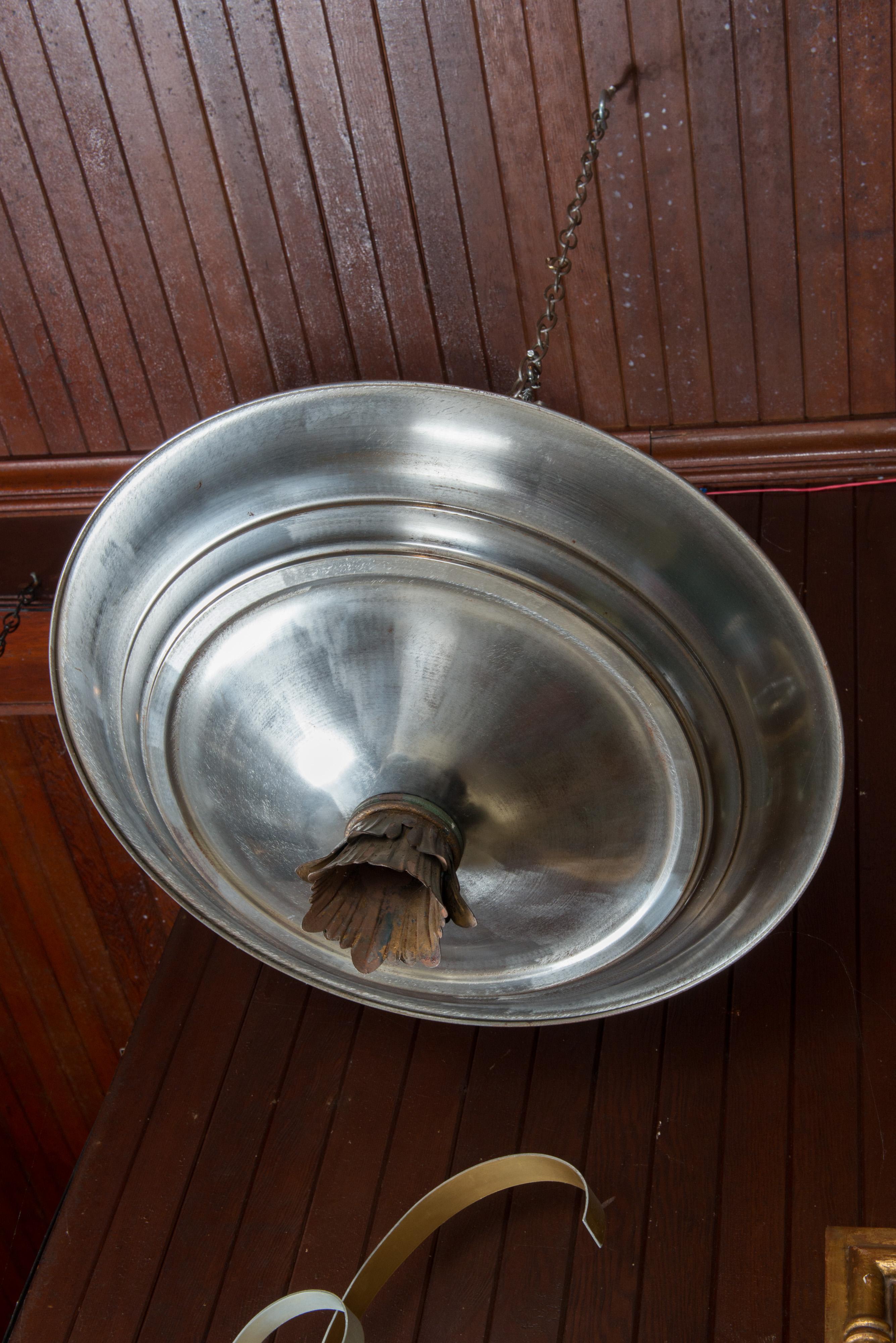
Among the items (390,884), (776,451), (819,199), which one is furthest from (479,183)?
(390,884)

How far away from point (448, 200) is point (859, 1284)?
167 centimetres

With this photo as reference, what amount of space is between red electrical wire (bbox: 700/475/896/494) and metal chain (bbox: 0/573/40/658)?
1304 mm

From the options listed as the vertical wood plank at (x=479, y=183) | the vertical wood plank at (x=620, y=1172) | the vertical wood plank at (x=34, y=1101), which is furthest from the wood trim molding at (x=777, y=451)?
the vertical wood plank at (x=34, y=1101)

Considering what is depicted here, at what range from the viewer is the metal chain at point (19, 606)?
1.99 meters

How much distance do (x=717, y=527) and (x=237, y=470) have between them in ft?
1.45

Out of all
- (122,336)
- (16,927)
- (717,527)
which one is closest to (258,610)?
(717,527)

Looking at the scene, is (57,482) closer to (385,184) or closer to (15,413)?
(15,413)

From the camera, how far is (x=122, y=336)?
76.6 inches

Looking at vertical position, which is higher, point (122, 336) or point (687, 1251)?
point (122, 336)

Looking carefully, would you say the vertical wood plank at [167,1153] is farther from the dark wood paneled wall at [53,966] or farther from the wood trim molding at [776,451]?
the wood trim molding at [776,451]

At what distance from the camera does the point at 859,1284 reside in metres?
1.15

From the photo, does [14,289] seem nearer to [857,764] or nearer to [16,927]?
[16,927]

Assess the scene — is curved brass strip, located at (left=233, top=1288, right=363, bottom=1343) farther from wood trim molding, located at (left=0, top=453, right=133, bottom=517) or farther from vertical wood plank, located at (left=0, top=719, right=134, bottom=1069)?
wood trim molding, located at (left=0, top=453, right=133, bottom=517)

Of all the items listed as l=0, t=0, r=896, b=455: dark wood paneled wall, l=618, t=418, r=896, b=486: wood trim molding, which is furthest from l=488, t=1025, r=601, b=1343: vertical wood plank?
l=0, t=0, r=896, b=455: dark wood paneled wall
